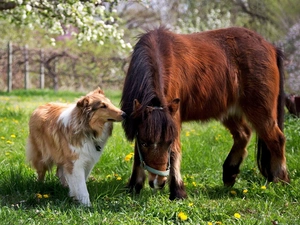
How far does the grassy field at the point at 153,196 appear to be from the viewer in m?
3.63

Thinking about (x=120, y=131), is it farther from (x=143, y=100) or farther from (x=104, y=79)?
(x=104, y=79)

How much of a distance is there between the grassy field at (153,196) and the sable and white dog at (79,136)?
0.22m

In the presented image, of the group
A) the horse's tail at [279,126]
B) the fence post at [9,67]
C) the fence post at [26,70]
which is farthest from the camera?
the fence post at [26,70]

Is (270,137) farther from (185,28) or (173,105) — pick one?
(185,28)

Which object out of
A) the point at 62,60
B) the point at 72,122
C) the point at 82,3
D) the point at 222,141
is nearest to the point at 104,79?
the point at 62,60

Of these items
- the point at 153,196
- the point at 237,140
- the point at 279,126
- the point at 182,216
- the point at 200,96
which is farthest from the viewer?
the point at 237,140

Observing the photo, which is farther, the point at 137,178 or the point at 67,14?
the point at 67,14

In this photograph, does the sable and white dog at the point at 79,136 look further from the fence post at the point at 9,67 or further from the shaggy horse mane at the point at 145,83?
the fence post at the point at 9,67

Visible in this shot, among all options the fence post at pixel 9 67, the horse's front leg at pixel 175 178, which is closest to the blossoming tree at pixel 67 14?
the horse's front leg at pixel 175 178

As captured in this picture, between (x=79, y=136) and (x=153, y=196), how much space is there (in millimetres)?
880

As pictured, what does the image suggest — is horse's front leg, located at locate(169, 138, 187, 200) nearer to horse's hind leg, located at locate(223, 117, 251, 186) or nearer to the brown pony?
the brown pony

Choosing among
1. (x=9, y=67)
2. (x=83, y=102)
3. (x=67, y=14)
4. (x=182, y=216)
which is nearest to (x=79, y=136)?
(x=83, y=102)

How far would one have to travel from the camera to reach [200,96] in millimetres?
4605

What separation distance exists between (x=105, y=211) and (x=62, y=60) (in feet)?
41.3
